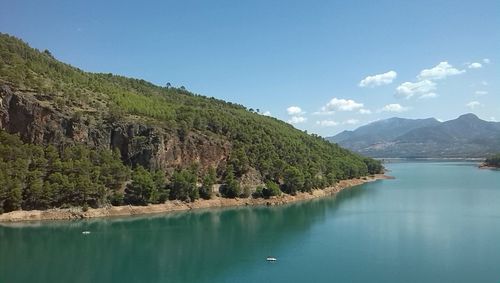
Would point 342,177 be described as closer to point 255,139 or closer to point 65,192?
point 255,139

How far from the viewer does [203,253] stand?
64.8m

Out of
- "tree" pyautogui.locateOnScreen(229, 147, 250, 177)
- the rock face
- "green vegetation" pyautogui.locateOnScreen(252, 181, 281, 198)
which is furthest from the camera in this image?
"tree" pyautogui.locateOnScreen(229, 147, 250, 177)

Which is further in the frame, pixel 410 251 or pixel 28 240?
pixel 28 240

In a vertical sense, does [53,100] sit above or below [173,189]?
above

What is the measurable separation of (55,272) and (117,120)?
2484 inches

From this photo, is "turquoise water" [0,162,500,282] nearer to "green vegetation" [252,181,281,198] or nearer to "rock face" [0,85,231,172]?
"green vegetation" [252,181,281,198]

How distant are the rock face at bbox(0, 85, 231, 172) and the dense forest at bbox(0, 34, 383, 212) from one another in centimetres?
96

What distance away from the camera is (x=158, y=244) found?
70.6 meters

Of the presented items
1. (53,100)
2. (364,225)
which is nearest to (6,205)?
(53,100)

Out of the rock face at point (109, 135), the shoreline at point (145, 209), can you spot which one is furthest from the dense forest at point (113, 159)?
the shoreline at point (145, 209)

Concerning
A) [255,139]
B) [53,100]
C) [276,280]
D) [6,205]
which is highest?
[53,100]

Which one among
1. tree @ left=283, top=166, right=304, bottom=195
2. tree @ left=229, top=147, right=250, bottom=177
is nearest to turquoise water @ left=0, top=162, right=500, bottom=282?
tree @ left=283, top=166, right=304, bottom=195

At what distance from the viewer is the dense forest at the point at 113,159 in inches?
3573

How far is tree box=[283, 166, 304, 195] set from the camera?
121 m
